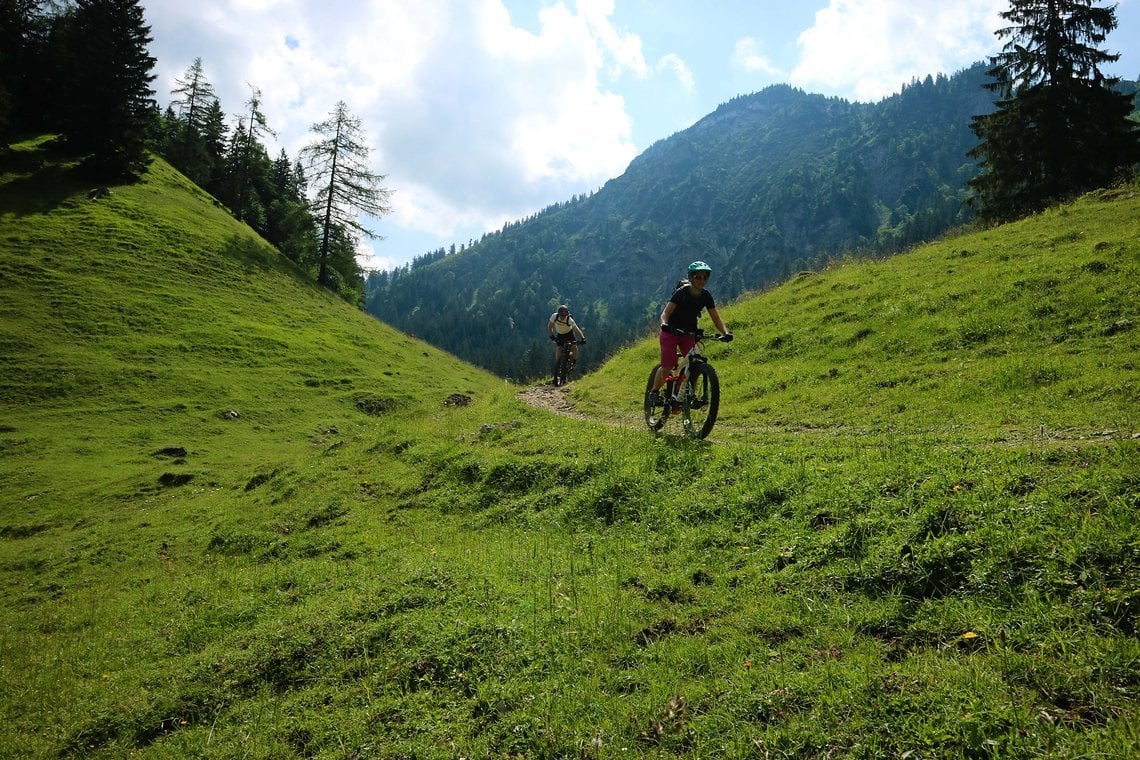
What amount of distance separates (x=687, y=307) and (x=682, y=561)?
6406 millimetres

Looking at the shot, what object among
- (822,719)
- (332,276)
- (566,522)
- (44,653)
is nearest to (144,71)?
(332,276)

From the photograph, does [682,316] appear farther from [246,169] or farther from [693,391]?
[246,169]

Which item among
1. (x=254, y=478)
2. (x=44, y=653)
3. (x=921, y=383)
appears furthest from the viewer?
(x=254, y=478)

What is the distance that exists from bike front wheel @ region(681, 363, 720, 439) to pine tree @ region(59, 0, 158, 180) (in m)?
51.1

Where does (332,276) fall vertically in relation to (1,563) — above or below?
above

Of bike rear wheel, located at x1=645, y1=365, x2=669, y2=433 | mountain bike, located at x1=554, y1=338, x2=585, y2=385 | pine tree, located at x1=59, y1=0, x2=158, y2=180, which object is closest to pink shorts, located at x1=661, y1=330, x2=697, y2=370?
bike rear wheel, located at x1=645, y1=365, x2=669, y2=433

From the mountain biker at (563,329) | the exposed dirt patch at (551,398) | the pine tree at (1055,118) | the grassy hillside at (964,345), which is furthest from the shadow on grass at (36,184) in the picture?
the pine tree at (1055,118)

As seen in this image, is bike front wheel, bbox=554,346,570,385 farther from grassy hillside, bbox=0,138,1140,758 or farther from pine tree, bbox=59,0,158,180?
pine tree, bbox=59,0,158,180

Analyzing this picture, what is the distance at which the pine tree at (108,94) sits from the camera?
42000mm

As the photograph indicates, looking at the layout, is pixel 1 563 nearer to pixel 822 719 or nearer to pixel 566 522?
pixel 566 522

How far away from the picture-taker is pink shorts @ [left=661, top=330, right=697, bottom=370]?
11.7m

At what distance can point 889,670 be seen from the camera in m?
4.16

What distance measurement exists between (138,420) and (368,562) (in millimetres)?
20687

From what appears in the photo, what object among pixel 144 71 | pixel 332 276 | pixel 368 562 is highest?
pixel 144 71
